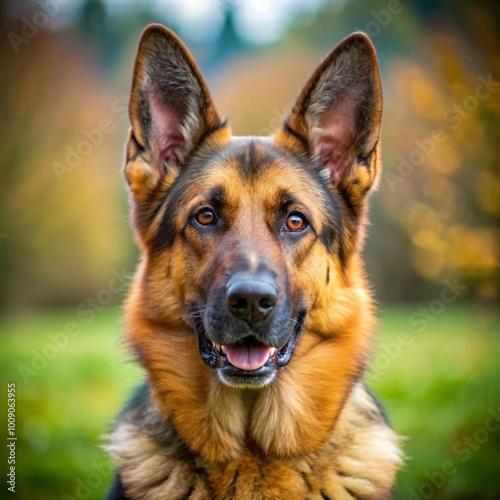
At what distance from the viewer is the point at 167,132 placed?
4281mm

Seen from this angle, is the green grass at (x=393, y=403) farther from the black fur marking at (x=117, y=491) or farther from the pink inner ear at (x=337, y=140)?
the pink inner ear at (x=337, y=140)

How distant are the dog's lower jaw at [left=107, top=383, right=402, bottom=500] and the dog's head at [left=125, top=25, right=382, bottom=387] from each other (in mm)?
528

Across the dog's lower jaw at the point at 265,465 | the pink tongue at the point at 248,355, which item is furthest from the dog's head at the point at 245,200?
the dog's lower jaw at the point at 265,465

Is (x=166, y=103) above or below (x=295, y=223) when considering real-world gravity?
above

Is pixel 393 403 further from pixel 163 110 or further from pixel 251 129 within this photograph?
pixel 251 129

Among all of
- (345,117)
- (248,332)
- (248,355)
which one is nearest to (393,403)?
(345,117)

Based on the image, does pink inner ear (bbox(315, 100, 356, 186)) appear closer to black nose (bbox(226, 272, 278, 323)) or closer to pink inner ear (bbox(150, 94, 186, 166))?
pink inner ear (bbox(150, 94, 186, 166))

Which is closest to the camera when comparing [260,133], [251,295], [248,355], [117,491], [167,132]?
[251,295]

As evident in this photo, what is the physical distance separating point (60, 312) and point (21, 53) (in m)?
8.72

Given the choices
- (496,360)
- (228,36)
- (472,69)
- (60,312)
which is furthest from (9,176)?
(496,360)

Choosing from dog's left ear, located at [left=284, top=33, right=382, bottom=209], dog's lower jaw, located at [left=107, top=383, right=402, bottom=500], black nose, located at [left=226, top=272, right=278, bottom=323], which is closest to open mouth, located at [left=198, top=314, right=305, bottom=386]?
black nose, located at [left=226, top=272, right=278, bottom=323]

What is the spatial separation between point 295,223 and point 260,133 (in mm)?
13000

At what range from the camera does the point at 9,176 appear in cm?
1353

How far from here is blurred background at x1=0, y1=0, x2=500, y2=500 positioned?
6.96m
